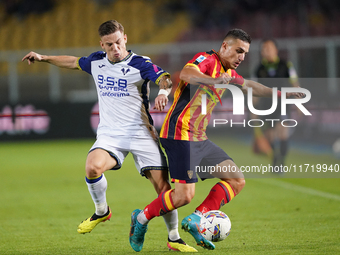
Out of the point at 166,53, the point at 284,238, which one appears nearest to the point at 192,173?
the point at 284,238

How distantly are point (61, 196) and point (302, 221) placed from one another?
346 cm

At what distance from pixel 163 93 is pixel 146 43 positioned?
593 inches

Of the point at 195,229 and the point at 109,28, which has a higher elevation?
the point at 109,28

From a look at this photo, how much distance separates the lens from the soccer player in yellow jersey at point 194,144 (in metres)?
4.13

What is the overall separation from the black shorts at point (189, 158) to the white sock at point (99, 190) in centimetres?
68

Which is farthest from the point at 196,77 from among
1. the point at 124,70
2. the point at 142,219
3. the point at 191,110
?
the point at 142,219

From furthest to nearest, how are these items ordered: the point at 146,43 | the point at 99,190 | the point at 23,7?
the point at 23,7
the point at 146,43
the point at 99,190

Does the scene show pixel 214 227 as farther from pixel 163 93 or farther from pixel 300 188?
pixel 300 188

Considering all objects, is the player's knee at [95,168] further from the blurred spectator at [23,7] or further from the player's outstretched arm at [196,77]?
the blurred spectator at [23,7]

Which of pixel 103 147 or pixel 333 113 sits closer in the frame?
pixel 103 147

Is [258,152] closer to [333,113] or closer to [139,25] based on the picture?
[333,113]

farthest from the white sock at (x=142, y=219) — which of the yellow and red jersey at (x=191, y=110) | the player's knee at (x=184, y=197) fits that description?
the yellow and red jersey at (x=191, y=110)

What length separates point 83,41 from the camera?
18.8m

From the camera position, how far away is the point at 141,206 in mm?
6359
